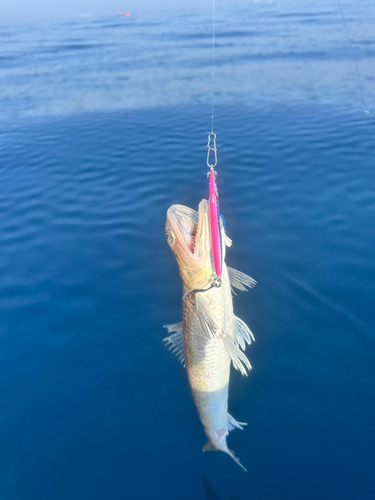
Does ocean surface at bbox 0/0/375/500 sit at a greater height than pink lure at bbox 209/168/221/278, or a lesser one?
lesser

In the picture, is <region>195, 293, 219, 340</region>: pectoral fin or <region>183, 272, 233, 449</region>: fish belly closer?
<region>195, 293, 219, 340</region>: pectoral fin

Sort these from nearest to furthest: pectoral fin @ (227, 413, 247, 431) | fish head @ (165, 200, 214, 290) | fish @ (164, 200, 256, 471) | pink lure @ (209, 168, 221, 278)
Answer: pink lure @ (209, 168, 221, 278), fish head @ (165, 200, 214, 290), fish @ (164, 200, 256, 471), pectoral fin @ (227, 413, 247, 431)

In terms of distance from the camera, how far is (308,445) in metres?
6.44

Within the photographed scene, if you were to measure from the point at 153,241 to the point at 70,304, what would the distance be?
9.89 feet

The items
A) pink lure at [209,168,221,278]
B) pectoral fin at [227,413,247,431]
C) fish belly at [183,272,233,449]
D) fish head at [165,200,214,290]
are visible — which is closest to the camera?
pink lure at [209,168,221,278]

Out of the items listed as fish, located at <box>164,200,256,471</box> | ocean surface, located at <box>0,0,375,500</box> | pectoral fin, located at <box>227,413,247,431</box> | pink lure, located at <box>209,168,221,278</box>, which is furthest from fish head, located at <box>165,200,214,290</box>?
ocean surface, located at <box>0,0,375,500</box>

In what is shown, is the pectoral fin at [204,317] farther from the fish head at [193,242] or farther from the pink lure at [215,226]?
the pink lure at [215,226]

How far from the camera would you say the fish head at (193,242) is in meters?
4.91

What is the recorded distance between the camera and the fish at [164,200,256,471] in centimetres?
503

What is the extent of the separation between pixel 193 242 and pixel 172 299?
4.08m

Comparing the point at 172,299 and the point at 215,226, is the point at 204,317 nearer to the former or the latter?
the point at 215,226

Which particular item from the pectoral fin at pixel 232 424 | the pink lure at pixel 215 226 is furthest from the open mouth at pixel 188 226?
the pectoral fin at pixel 232 424

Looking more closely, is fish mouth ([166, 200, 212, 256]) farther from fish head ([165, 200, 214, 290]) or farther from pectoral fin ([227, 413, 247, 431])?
pectoral fin ([227, 413, 247, 431])

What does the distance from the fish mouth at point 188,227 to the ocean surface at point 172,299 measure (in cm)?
365
